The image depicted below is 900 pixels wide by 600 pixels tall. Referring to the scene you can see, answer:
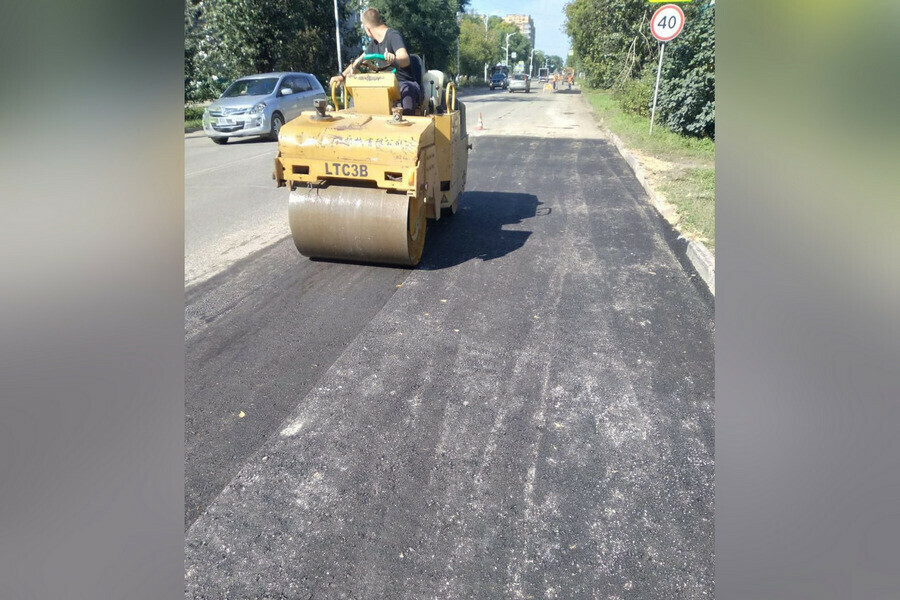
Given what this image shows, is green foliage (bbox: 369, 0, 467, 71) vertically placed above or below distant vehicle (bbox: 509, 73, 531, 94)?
above

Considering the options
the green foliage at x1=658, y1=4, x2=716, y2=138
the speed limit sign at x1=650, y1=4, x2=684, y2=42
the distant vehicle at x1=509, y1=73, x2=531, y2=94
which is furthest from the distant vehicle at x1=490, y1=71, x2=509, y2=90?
the speed limit sign at x1=650, y1=4, x2=684, y2=42

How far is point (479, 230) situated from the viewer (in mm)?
8211

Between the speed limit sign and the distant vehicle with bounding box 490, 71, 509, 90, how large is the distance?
45.6 meters

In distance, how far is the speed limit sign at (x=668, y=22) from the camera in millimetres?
13281

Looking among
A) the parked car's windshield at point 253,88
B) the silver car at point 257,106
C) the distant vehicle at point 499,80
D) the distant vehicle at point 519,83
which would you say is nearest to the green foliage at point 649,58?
the distant vehicle at point 519,83

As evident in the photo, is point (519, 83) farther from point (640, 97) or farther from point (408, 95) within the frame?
point (408, 95)

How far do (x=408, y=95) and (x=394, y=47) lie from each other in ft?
1.95

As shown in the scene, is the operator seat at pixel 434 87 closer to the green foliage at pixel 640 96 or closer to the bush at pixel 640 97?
the bush at pixel 640 97

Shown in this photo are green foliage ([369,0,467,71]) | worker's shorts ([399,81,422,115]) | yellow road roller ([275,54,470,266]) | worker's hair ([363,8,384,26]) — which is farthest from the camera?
green foliage ([369,0,467,71])

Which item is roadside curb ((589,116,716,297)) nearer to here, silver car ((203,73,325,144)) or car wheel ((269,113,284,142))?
silver car ((203,73,325,144))

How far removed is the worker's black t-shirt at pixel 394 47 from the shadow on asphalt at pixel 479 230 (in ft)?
6.46

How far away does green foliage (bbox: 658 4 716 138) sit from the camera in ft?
49.1
